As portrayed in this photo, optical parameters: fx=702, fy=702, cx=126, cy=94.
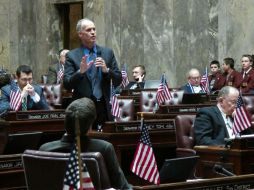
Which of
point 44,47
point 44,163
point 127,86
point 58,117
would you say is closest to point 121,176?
point 44,163

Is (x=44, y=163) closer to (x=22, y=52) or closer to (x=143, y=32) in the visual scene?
(x=143, y=32)

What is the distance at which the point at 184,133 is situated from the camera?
705 centimetres

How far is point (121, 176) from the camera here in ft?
13.2

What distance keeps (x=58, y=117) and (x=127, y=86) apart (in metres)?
5.64

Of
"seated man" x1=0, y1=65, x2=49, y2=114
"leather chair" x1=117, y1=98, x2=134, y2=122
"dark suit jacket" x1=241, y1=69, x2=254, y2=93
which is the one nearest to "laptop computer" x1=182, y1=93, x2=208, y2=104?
"leather chair" x1=117, y1=98, x2=134, y2=122

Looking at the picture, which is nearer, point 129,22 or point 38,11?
point 129,22

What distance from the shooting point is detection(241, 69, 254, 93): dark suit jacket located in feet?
47.1

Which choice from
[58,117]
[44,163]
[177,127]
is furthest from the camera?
[58,117]

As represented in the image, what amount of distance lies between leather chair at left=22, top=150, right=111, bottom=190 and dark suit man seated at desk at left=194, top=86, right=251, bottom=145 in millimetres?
3104

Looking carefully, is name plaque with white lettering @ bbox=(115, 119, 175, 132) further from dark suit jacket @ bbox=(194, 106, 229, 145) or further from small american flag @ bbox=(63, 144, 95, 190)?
small american flag @ bbox=(63, 144, 95, 190)

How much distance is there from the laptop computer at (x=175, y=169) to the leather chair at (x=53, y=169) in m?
0.95

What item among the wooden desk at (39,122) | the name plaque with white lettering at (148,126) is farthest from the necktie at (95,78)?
the wooden desk at (39,122)

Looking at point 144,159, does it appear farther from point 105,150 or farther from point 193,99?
point 193,99

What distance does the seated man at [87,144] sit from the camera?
13.1 feet
